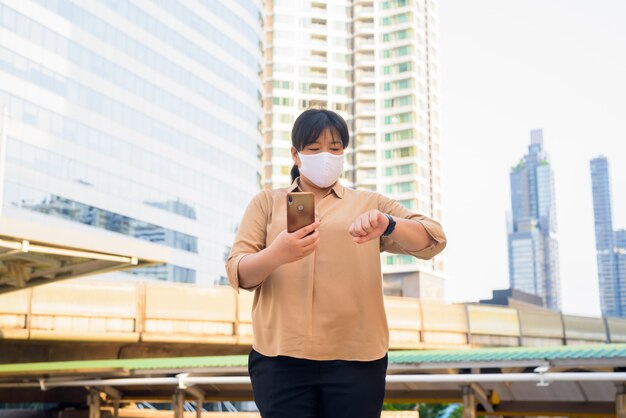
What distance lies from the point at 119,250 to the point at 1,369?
10.4 feet

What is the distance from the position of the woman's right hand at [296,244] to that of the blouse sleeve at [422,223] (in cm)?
39

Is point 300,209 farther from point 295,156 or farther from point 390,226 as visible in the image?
point 295,156

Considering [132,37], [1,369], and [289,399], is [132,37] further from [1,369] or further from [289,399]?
[289,399]

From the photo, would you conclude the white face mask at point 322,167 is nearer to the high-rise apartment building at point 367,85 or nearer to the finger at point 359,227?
the finger at point 359,227

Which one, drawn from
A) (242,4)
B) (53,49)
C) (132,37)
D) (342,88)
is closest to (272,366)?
(53,49)

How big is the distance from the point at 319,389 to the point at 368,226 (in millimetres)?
534

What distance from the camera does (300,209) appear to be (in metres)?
2.40

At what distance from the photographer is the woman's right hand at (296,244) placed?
2.42 meters

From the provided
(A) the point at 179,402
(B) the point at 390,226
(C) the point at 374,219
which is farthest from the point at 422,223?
(A) the point at 179,402

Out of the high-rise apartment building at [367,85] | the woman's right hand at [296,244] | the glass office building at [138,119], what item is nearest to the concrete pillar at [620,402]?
the woman's right hand at [296,244]

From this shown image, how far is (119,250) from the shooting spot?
677 inches

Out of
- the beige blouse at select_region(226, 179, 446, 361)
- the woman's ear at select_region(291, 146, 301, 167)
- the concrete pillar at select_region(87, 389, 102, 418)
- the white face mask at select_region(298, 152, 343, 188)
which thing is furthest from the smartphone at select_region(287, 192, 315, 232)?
the concrete pillar at select_region(87, 389, 102, 418)

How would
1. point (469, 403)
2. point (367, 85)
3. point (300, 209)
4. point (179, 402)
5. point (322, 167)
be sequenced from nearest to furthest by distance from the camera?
point (300, 209) → point (322, 167) → point (469, 403) → point (179, 402) → point (367, 85)

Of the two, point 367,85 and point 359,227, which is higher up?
point 367,85
